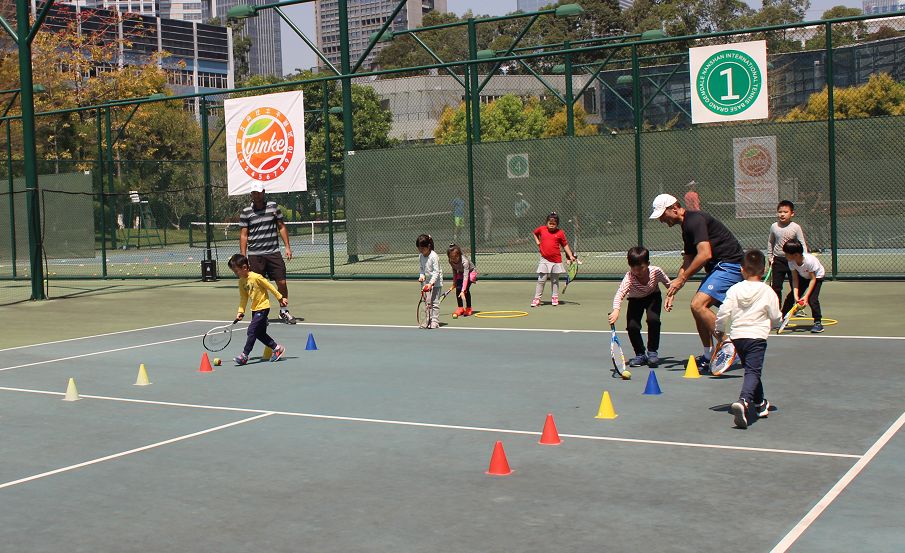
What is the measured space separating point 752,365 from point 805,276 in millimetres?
5521

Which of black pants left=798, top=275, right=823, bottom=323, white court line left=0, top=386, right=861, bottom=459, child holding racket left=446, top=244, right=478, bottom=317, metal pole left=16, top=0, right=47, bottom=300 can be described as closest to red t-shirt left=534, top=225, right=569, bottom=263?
child holding racket left=446, top=244, right=478, bottom=317

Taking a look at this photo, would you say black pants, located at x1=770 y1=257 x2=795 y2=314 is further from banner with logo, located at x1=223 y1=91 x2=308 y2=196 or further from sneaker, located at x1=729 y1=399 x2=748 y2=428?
banner with logo, located at x1=223 y1=91 x2=308 y2=196

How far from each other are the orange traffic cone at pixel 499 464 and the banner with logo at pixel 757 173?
13.8 metres

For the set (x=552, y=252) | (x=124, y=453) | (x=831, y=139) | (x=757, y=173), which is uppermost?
(x=831, y=139)

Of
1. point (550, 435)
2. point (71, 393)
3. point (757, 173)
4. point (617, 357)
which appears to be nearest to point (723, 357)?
point (617, 357)

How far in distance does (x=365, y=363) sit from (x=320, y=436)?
356 cm

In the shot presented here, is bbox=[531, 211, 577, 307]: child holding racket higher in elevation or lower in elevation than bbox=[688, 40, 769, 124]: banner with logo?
lower

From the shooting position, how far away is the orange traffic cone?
679 centimetres

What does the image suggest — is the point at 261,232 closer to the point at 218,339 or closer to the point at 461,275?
the point at 461,275

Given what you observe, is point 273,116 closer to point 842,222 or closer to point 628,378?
point 842,222

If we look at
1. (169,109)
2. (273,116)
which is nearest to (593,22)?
(169,109)

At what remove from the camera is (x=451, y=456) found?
7359 millimetres

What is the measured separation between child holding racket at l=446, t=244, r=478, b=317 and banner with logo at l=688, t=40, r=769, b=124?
5718 mm

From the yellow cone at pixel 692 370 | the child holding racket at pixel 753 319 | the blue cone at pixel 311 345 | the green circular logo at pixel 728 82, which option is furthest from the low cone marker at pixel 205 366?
the green circular logo at pixel 728 82
